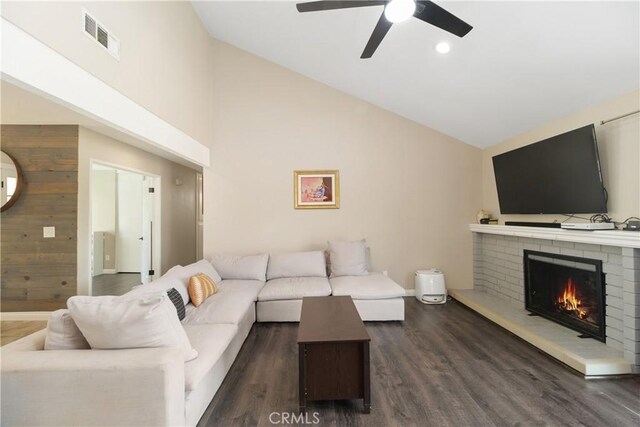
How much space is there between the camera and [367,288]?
3.60 metres

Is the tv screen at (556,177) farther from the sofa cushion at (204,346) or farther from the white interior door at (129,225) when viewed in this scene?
the white interior door at (129,225)

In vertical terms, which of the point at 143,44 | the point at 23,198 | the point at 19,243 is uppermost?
the point at 143,44

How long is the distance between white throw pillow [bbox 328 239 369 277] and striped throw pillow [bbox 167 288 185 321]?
2.11 m

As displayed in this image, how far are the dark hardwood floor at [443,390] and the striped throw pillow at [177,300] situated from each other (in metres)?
0.66

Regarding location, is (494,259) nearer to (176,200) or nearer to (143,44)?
(143,44)

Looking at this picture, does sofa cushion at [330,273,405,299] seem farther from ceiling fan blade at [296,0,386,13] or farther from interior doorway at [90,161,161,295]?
interior doorway at [90,161,161,295]

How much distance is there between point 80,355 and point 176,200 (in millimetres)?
4722

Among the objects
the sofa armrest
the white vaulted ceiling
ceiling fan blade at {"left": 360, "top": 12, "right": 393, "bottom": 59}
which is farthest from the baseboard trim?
ceiling fan blade at {"left": 360, "top": 12, "right": 393, "bottom": 59}

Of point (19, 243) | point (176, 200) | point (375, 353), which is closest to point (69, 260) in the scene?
point (19, 243)

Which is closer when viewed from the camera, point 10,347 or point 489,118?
point 10,347

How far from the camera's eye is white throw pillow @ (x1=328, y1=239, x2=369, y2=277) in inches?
161

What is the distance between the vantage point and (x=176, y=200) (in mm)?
5762

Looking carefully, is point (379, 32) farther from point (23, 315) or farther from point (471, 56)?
point (23, 315)

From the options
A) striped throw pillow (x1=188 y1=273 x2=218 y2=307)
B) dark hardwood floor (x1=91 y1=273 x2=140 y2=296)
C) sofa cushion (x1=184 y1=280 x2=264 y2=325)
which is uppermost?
striped throw pillow (x1=188 y1=273 x2=218 y2=307)
